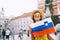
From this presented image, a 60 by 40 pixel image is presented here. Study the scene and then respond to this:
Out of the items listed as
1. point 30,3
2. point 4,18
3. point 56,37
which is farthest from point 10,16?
point 56,37

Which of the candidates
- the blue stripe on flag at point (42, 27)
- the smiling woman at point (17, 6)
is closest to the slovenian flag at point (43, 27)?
the blue stripe on flag at point (42, 27)

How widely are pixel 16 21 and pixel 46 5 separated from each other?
0.98 feet

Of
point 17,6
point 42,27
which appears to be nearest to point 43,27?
point 42,27

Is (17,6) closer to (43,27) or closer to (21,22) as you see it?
(21,22)

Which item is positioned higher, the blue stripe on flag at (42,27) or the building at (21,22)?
the building at (21,22)

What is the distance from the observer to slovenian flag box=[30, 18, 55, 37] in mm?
1361

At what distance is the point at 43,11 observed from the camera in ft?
4.51

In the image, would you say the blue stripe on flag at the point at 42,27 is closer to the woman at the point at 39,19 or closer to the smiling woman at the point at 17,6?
the woman at the point at 39,19

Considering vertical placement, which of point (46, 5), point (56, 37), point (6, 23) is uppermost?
point (46, 5)

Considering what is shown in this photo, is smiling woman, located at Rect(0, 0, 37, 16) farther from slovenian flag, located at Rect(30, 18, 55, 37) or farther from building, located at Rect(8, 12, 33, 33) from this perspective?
slovenian flag, located at Rect(30, 18, 55, 37)

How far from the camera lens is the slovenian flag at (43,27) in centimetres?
136

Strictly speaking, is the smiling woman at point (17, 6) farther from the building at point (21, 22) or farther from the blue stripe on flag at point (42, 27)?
the blue stripe on flag at point (42, 27)

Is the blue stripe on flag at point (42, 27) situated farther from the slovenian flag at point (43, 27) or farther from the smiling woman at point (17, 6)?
the smiling woman at point (17, 6)

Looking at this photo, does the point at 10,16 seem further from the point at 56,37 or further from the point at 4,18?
the point at 56,37
